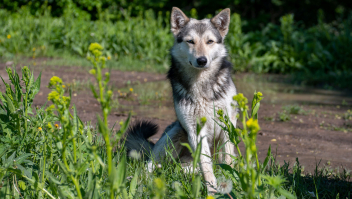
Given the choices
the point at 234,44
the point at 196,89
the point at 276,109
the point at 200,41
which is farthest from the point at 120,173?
the point at 234,44

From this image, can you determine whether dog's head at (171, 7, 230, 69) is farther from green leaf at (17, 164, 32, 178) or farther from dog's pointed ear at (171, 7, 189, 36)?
green leaf at (17, 164, 32, 178)

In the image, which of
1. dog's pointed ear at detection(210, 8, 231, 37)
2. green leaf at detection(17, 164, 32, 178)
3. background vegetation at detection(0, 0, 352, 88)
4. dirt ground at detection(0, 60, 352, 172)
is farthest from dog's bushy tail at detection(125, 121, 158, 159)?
background vegetation at detection(0, 0, 352, 88)

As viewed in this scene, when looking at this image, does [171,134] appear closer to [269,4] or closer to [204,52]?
[204,52]

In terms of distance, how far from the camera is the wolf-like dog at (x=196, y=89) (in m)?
3.00

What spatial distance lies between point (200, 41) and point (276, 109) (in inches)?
119

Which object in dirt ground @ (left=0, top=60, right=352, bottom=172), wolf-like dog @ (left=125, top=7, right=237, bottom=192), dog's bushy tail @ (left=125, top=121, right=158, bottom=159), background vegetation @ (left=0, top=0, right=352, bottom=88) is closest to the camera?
wolf-like dog @ (left=125, top=7, right=237, bottom=192)

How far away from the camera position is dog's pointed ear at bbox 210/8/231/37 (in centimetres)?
355

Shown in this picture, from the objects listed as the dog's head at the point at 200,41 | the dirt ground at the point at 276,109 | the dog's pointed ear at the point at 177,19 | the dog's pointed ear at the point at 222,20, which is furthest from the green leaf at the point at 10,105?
the dog's pointed ear at the point at 222,20

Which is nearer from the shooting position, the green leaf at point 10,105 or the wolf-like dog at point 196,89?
the green leaf at point 10,105

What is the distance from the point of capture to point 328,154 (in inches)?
147

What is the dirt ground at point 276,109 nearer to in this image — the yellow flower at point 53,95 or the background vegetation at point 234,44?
the background vegetation at point 234,44

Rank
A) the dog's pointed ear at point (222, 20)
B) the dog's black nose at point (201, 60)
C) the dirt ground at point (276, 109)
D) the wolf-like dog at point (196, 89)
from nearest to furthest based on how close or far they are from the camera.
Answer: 1. the wolf-like dog at point (196, 89)
2. the dog's black nose at point (201, 60)
3. the dog's pointed ear at point (222, 20)
4. the dirt ground at point (276, 109)

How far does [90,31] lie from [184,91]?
8446mm

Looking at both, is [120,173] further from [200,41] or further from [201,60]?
[200,41]
